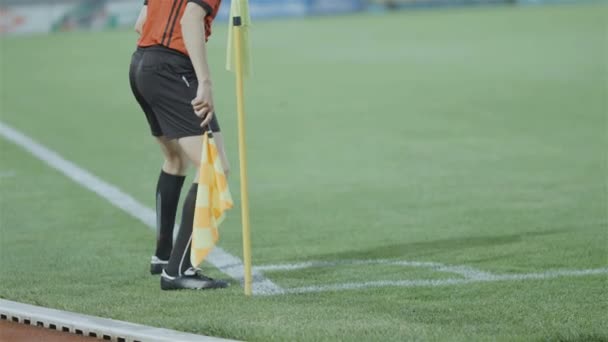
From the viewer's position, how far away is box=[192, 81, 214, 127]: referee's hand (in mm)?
7148

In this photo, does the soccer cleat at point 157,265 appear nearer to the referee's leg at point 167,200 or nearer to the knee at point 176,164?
the referee's leg at point 167,200

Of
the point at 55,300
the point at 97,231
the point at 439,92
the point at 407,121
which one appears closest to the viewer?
the point at 55,300

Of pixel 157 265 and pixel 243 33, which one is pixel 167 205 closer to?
pixel 157 265

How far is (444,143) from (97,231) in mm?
6361

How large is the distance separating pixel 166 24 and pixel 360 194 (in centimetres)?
460

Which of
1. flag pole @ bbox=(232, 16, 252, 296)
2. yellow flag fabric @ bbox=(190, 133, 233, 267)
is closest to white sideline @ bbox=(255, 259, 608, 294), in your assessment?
flag pole @ bbox=(232, 16, 252, 296)

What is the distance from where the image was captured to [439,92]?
21.4 metres

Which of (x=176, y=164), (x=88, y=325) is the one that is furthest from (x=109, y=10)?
(x=88, y=325)

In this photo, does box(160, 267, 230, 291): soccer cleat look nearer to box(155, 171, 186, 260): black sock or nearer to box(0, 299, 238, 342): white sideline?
box(155, 171, 186, 260): black sock

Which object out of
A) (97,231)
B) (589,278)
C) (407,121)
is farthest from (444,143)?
(589,278)

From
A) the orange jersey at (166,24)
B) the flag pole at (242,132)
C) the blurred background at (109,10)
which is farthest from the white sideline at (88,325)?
the blurred background at (109,10)

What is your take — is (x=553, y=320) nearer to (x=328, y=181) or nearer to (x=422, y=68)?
(x=328, y=181)

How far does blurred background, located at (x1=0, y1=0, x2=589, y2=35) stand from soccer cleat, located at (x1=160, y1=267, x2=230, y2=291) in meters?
34.2

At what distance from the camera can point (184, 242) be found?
755 cm
